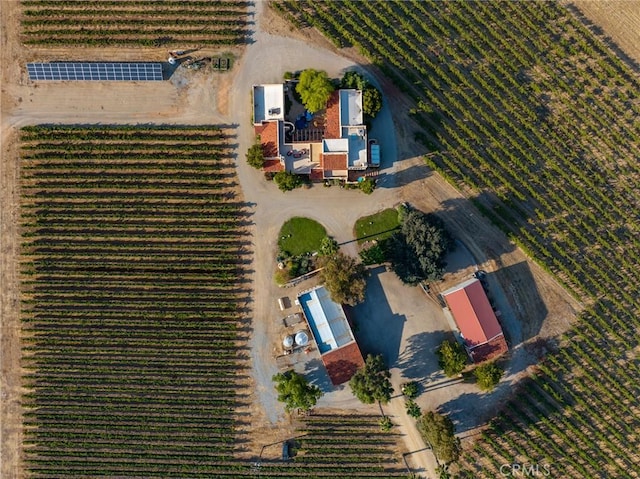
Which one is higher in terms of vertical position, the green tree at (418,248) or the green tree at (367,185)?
the green tree at (367,185)

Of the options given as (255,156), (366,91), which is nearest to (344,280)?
(255,156)

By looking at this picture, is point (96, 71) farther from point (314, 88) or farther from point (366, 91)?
point (366, 91)

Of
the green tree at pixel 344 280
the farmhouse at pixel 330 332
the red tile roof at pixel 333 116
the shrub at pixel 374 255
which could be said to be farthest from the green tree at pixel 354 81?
the farmhouse at pixel 330 332

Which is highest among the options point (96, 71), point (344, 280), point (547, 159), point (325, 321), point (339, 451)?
point (96, 71)

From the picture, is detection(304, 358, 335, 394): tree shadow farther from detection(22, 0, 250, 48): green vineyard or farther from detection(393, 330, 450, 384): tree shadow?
detection(22, 0, 250, 48): green vineyard

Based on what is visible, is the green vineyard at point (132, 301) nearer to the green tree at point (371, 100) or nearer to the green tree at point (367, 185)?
the green tree at point (367, 185)
